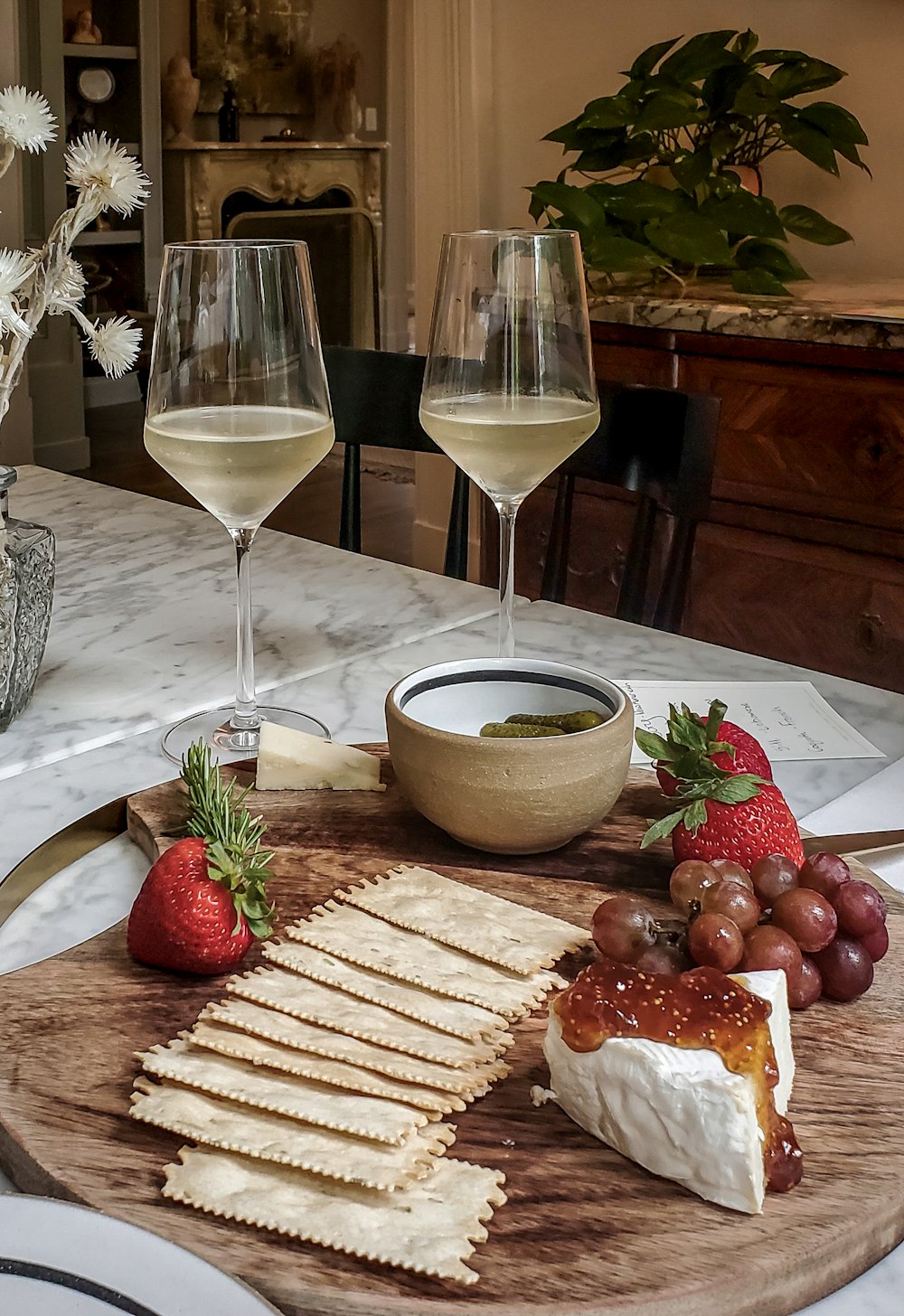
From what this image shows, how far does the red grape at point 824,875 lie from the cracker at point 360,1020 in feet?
0.59

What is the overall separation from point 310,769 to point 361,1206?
0.43m

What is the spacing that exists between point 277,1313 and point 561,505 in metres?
1.38

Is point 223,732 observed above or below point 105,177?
below

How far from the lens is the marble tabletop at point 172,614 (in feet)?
3.63

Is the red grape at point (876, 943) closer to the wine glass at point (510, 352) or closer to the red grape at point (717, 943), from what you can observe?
the red grape at point (717, 943)

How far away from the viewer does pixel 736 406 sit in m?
2.68

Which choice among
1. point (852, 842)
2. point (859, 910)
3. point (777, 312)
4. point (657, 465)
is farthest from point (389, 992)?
point (777, 312)

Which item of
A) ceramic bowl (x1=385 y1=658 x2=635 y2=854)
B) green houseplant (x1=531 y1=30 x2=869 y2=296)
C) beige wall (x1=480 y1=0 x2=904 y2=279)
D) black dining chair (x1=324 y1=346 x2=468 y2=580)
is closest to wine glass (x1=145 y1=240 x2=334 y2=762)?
ceramic bowl (x1=385 y1=658 x2=635 y2=854)

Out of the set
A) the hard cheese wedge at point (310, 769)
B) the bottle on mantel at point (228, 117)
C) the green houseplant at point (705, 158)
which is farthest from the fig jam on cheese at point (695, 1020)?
the bottle on mantel at point (228, 117)

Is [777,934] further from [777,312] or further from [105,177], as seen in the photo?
[777,312]

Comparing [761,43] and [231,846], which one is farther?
[761,43]

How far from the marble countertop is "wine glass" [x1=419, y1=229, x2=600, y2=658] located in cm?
155

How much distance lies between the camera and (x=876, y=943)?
0.67 metres

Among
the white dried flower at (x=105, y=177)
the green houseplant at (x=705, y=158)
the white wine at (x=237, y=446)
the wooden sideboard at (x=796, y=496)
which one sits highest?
the green houseplant at (x=705, y=158)
